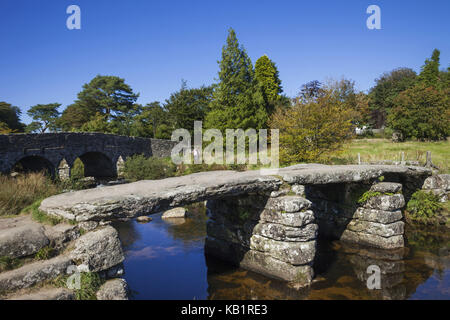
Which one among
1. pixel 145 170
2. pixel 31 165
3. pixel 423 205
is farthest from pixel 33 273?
pixel 31 165

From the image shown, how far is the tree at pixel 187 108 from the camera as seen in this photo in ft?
106

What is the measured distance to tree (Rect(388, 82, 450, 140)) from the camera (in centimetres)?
2388

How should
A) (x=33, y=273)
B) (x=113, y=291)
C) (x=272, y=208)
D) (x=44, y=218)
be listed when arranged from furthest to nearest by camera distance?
(x=272, y=208) < (x=44, y=218) < (x=113, y=291) < (x=33, y=273)

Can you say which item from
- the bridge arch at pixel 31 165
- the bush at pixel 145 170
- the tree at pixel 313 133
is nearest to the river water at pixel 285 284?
the tree at pixel 313 133

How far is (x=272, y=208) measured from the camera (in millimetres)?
6445

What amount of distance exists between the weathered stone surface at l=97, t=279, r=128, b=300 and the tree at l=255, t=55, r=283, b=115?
3133 cm

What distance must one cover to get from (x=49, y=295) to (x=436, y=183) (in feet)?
43.4

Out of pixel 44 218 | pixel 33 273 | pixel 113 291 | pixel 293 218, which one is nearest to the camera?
pixel 33 273

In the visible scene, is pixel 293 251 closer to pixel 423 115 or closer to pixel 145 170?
pixel 145 170

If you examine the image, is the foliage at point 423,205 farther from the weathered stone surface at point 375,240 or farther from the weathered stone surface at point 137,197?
the weathered stone surface at point 137,197

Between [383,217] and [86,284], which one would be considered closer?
[86,284]
